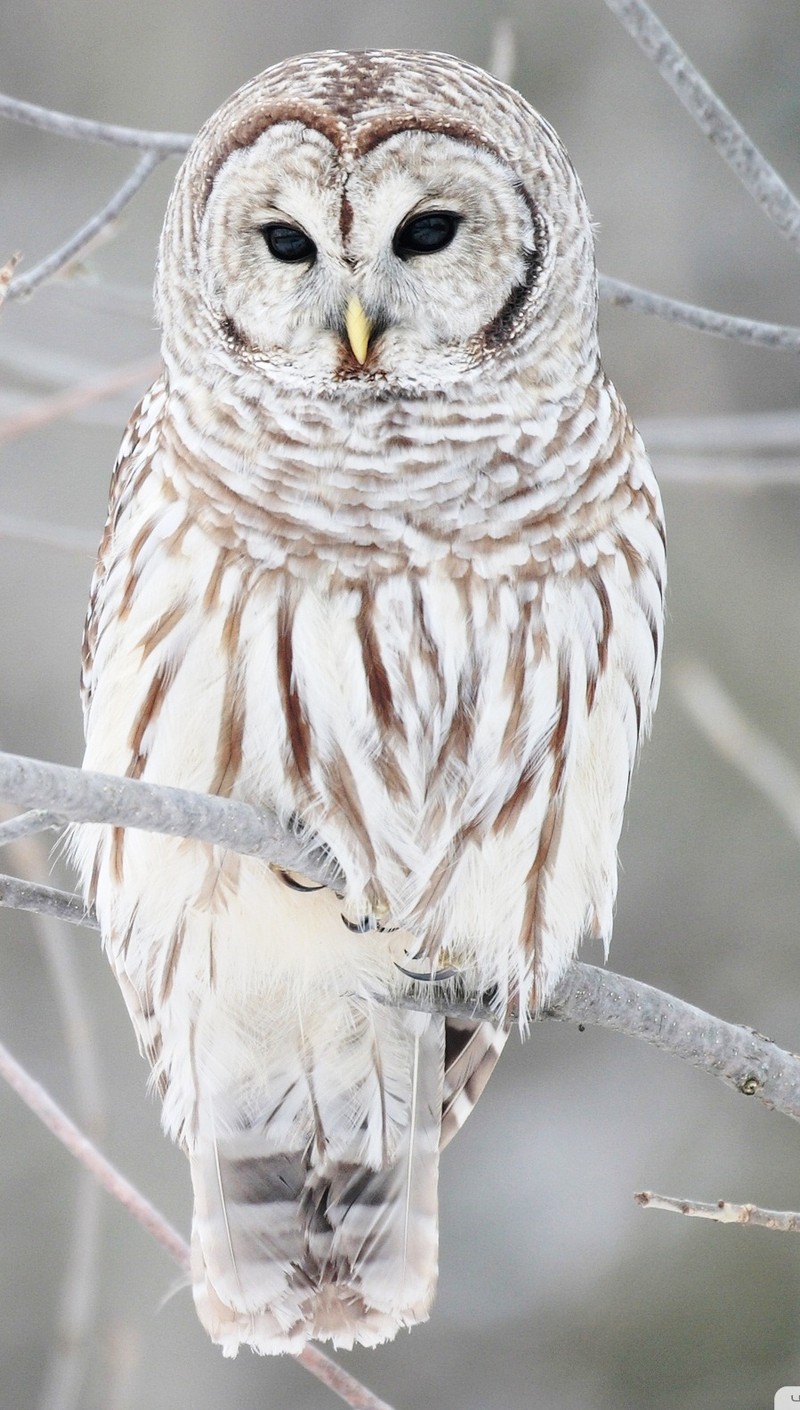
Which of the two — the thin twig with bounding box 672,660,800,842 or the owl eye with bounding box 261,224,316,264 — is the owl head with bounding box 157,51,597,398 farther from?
the thin twig with bounding box 672,660,800,842

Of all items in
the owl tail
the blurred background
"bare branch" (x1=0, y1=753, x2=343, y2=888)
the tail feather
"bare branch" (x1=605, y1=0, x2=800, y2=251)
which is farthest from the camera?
the blurred background

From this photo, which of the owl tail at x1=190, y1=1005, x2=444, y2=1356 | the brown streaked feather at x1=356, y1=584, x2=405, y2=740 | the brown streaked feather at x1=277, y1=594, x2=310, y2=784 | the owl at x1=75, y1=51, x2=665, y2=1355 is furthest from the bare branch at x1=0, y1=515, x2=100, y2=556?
the owl tail at x1=190, y1=1005, x2=444, y2=1356

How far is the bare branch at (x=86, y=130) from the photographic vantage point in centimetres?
237

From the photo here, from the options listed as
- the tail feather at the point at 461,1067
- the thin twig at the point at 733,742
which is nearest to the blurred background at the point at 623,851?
the thin twig at the point at 733,742

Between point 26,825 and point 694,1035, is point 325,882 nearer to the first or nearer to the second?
point 694,1035

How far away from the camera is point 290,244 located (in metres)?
2.36

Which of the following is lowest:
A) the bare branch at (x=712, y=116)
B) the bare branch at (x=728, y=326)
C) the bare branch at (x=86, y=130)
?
the bare branch at (x=728, y=326)

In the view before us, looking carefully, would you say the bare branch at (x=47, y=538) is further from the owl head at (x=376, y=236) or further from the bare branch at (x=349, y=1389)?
the bare branch at (x=349, y=1389)

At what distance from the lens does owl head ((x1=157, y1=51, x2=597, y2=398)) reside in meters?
2.30

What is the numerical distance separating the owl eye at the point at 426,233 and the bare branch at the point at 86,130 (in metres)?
0.47

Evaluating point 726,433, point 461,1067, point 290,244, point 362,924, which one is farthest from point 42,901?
point 726,433

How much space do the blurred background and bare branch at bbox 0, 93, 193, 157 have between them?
1.87 meters

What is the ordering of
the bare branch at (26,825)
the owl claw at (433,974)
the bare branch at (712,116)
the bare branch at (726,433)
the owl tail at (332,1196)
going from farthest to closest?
the bare branch at (726,433)
the owl tail at (332,1196)
the owl claw at (433,974)
the bare branch at (712,116)
the bare branch at (26,825)

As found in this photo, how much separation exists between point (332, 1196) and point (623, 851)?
6.91 feet
